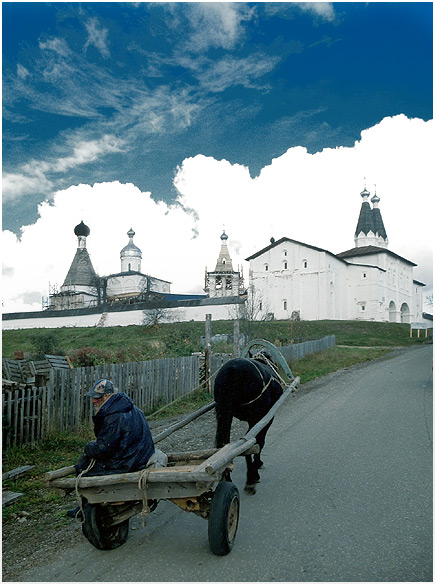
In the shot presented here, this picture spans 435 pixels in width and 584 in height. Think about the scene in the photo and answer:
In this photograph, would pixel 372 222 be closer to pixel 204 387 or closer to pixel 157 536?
pixel 204 387

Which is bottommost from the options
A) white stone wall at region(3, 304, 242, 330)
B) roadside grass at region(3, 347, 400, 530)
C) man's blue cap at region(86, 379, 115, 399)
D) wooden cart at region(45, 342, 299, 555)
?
roadside grass at region(3, 347, 400, 530)

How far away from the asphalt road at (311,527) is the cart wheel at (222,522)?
0.10 meters

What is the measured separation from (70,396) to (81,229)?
273 feet

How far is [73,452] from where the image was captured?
7.73 meters

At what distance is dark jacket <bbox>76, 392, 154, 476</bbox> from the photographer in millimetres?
4039

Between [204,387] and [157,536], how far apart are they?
9.45 metres

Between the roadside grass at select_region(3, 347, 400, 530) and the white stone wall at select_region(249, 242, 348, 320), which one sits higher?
the white stone wall at select_region(249, 242, 348, 320)

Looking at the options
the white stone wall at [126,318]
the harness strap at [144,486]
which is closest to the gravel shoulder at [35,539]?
the harness strap at [144,486]

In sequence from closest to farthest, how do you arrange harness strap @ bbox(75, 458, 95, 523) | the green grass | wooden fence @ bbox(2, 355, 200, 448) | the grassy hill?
harness strap @ bbox(75, 458, 95, 523)
the green grass
wooden fence @ bbox(2, 355, 200, 448)
the grassy hill

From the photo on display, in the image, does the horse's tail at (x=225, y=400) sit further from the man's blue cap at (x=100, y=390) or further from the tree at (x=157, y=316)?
the tree at (x=157, y=316)

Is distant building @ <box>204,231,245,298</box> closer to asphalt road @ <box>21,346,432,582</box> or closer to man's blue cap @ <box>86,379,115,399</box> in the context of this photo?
asphalt road @ <box>21,346,432,582</box>

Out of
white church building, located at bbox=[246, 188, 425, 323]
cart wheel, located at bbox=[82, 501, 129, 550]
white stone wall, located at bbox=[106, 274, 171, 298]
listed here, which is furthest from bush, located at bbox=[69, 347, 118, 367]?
white stone wall, located at bbox=[106, 274, 171, 298]

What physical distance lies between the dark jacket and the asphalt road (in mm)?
724

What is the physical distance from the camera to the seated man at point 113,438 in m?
4.04
